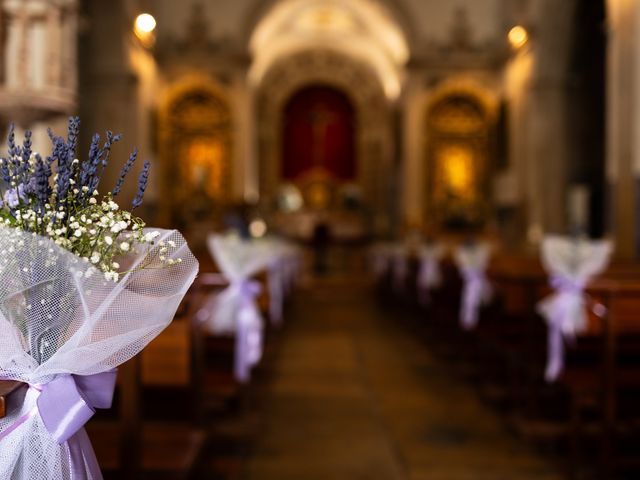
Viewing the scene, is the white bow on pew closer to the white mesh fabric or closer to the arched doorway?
the white mesh fabric

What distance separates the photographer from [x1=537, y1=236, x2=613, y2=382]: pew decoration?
391 centimetres

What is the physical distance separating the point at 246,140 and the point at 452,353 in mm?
9045

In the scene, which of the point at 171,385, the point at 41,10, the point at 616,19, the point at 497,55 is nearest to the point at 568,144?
the point at 497,55

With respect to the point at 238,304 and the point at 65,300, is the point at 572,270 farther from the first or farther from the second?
the point at 65,300

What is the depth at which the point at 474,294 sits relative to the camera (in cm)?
621

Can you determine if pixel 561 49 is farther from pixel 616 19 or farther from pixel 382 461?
pixel 382 461

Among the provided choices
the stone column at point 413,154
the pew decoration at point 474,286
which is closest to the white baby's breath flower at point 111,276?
the pew decoration at point 474,286

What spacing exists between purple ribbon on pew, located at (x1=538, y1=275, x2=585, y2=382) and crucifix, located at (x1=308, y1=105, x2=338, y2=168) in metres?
15.5

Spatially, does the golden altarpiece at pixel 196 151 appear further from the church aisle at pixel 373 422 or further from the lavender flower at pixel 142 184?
the lavender flower at pixel 142 184

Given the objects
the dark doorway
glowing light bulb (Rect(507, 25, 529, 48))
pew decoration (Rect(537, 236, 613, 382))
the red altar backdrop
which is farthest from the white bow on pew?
the red altar backdrop

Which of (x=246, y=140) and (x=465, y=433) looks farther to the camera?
(x=246, y=140)

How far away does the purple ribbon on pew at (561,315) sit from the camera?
3.90m

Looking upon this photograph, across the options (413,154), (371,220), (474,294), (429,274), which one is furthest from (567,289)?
(371,220)

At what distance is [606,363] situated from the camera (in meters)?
3.44
